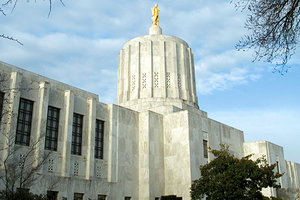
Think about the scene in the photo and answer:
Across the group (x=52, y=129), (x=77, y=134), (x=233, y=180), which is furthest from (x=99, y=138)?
(x=233, y=180)

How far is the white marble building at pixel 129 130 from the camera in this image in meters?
24.0

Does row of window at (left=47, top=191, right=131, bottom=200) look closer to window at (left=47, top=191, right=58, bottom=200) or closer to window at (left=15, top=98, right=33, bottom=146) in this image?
window at (left=47, top=191, right=58, bottom=200)

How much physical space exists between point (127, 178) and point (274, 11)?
2298cm

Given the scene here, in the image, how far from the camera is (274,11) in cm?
816

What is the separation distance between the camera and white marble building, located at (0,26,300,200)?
24.0 meters

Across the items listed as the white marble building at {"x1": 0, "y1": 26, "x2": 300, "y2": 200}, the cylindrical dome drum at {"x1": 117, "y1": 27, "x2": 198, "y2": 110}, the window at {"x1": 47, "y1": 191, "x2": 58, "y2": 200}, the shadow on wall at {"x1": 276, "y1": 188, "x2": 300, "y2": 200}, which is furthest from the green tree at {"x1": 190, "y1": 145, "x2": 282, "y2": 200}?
the shadow on wall at {"x1": 276, "y1": 188, "x2": 300, "y2": 200}

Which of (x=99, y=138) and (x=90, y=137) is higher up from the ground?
(x=99, y=138)

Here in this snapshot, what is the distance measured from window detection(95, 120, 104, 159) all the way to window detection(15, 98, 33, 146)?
625cm

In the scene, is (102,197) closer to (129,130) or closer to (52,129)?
(129,130)

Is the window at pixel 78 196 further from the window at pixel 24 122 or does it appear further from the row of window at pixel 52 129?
the window at pixel 24 122

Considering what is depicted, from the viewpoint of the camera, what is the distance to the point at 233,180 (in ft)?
69.5

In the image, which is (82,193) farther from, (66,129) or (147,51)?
(147,51)

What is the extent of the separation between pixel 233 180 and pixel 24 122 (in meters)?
14.5

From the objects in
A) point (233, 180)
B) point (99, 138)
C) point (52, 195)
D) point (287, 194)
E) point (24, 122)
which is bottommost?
point (52, 195)
